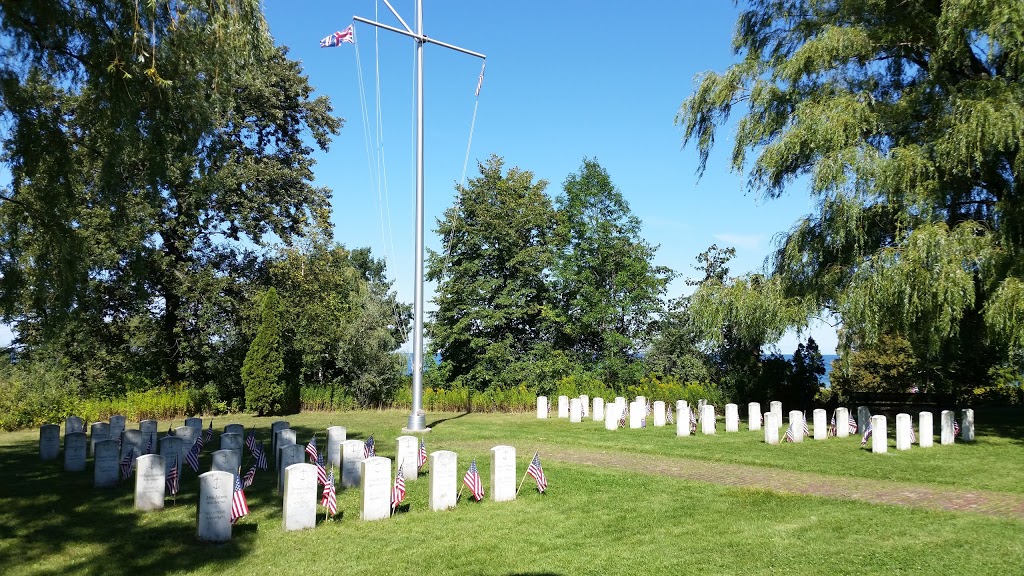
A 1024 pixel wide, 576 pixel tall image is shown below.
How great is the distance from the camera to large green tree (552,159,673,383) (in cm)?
2842

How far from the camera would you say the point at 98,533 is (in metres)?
7.96

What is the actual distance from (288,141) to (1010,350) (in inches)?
1014

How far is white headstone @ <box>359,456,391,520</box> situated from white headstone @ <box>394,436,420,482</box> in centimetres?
245

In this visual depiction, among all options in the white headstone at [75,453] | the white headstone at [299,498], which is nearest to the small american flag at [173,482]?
the white headstone at [299,498]

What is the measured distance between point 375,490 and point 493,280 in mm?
19688

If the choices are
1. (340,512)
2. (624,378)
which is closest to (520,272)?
(624,378)

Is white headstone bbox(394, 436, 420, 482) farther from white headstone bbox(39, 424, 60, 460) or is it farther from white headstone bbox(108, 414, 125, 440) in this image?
white headstone bbox(39, 424, 60, 460)

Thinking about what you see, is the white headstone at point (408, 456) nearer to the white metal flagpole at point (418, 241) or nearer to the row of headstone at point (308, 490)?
the row of headstone at point (308, 490)

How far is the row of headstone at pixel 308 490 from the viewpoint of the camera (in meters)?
7.64

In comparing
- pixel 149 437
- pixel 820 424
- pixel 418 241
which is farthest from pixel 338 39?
pixel 820 424

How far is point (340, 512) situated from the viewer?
9094 mm

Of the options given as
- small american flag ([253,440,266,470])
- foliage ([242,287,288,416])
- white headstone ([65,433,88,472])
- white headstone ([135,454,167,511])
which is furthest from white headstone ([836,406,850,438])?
foliage ([242,287,288,416])

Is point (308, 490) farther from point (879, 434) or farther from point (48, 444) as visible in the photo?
point (879, 434)

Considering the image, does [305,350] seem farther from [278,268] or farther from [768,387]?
[768,387]
